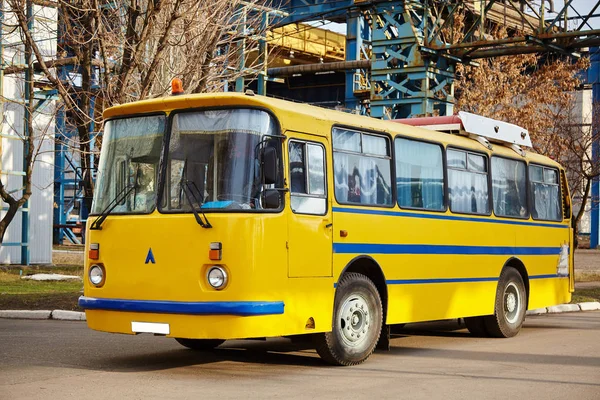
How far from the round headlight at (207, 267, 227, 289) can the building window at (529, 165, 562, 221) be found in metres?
7.52

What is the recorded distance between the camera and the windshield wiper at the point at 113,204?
10867 mm

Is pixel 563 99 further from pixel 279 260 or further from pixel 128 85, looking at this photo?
pixel 279 260

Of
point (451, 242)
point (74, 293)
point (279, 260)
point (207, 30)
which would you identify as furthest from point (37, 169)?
point (279, 260)

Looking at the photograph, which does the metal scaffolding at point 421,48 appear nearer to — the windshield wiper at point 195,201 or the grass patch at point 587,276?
the grass patch at point 587,276

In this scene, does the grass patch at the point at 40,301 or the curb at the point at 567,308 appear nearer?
the grass patch at the point at 40,301

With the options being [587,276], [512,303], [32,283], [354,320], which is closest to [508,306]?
[512,303]

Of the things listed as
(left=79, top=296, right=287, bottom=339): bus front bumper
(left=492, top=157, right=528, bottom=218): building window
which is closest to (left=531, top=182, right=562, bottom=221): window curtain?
(left=492, top=157, right=528, bottom=218): building window

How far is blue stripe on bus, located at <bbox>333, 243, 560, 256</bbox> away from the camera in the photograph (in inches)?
451

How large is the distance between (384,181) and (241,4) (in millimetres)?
9766

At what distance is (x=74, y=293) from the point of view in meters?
20.7

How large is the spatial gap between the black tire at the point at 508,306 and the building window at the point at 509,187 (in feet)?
2.96

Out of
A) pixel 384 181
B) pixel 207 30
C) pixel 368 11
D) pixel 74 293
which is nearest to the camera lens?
pixel 384 181

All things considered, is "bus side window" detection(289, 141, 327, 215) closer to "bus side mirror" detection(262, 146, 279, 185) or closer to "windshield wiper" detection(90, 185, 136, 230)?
"bus side mirror" detection(262, 146, 279, 185)

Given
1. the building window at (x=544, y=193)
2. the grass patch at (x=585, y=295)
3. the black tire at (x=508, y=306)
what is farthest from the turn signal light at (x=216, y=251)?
the grass patch at (x=585, y=295)
